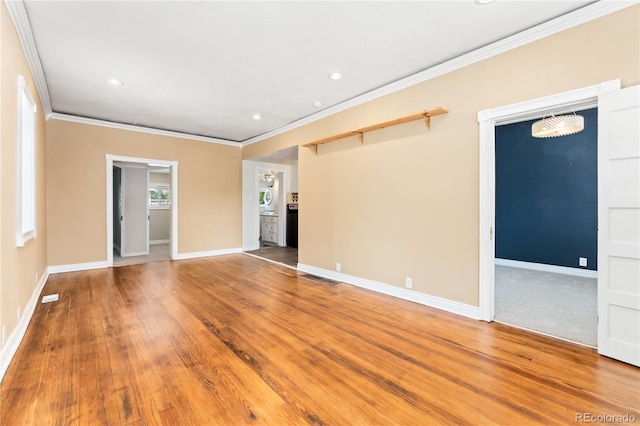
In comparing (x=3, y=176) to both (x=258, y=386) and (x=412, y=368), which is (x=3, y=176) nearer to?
A: (x=258, y=386)

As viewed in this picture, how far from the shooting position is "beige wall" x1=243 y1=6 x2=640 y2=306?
7.72 ft

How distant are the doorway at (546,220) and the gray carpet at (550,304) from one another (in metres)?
0.01

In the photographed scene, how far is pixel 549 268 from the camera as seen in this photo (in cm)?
507

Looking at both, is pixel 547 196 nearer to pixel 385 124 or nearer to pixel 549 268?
pixel 549 268

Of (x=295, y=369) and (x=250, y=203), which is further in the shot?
(x=250, y=203)

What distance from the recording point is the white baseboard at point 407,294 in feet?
9.91

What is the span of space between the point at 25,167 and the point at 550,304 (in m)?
5.96

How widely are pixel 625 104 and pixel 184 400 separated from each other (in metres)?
3.66

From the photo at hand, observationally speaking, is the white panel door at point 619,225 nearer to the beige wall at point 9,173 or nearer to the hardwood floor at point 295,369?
the hardwood floor at point 295,369

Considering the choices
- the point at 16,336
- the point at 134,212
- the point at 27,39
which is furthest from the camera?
the point at 134,212

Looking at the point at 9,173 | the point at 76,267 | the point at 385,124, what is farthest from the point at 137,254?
the point at 385,124

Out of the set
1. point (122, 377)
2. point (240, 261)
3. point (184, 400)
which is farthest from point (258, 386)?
point (240, 261)

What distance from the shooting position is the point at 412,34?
2.64 m

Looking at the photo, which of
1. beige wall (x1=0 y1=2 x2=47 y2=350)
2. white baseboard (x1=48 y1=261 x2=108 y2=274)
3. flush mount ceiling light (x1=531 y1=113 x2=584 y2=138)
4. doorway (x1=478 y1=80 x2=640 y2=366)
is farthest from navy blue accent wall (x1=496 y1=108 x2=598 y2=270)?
white baseboard (x1=48 y1=261 x2=108 y2=274)
